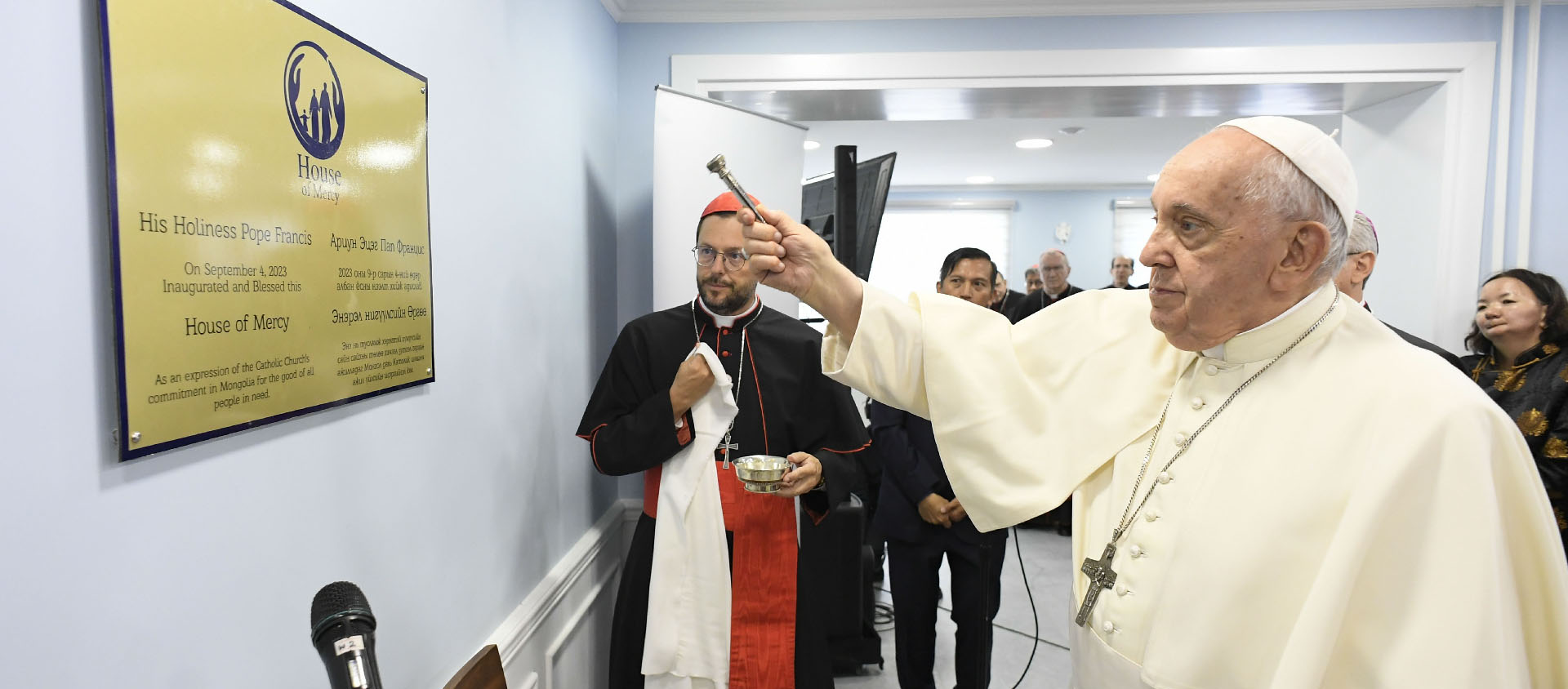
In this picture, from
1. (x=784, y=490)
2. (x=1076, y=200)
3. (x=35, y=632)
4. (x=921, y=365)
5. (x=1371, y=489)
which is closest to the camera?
(x=35, y=632)

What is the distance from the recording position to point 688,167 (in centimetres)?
275

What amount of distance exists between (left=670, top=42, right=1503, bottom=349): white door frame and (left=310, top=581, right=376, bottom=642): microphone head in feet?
8.94

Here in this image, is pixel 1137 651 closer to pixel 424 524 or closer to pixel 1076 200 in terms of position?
pixel 424 524

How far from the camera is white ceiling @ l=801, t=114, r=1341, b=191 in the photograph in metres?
6.52

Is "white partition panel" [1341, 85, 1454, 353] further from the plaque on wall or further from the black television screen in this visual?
the plaque on wall

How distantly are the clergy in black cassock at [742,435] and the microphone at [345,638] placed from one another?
136 centimetres

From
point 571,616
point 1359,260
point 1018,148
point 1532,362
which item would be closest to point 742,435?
point 571,616

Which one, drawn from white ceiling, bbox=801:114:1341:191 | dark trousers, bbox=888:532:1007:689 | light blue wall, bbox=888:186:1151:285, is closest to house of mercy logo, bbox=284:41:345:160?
dark trousers, bbox=888:532:1007:689

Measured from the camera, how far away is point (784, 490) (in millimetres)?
2039

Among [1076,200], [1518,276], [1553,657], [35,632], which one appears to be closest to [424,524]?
[35,632]

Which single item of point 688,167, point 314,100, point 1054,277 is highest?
point 688,167

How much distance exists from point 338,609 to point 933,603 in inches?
96.0

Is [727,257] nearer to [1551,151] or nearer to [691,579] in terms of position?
[691,579]

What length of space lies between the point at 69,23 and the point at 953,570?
2.65 metres
